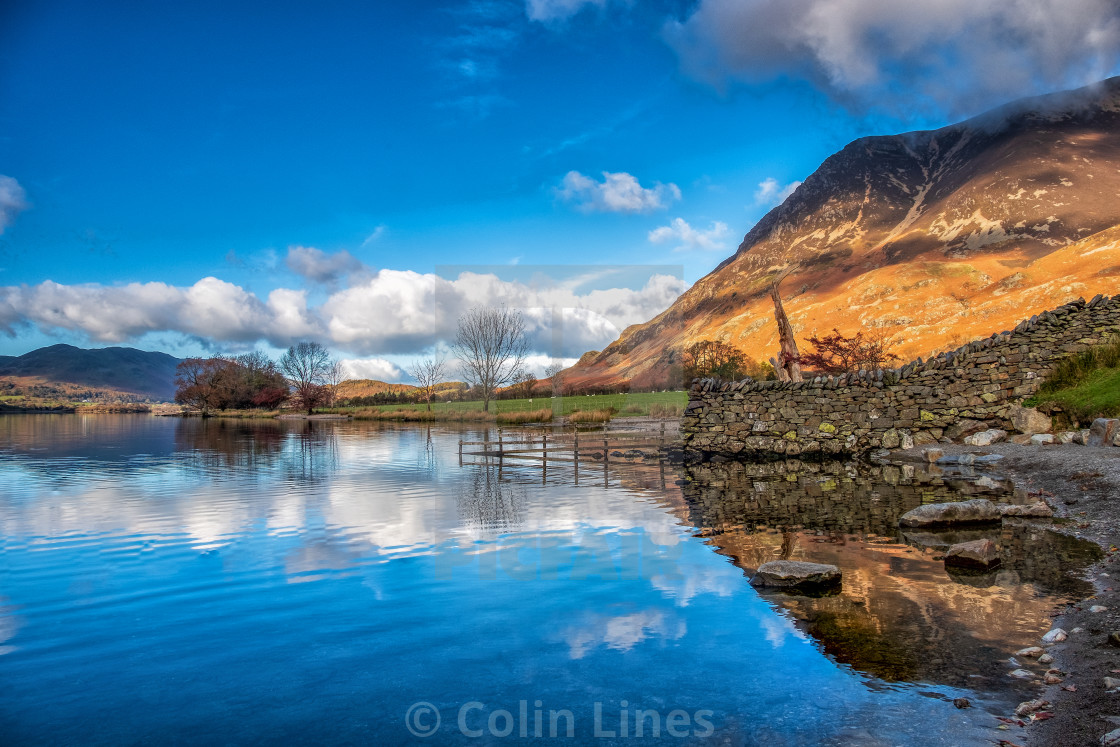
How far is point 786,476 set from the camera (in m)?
20.0

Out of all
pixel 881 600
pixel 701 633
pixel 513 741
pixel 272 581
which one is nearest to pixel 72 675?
pixel 272 581

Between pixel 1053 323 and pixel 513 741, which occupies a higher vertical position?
pixel 1053 323

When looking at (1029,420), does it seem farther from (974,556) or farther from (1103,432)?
(974,556)

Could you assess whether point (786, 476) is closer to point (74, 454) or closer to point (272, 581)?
point (272, 581)

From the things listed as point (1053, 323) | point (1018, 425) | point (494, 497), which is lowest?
point (494, 497)

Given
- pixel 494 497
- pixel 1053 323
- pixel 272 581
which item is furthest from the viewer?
pixel 1053 323

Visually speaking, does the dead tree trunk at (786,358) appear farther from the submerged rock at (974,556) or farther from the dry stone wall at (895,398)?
the submerged rock at (974,556)

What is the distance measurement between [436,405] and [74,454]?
4422cm

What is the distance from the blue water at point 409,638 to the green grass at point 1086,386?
533 inches

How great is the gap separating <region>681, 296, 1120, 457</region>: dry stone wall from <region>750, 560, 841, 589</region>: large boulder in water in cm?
1809

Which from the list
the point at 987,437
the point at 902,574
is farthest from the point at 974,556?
the point at 987,437

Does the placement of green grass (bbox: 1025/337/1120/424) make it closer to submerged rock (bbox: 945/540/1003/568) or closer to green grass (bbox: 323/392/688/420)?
submerged rock (bbox: 945/540/1003/568)

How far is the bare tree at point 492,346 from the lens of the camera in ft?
196

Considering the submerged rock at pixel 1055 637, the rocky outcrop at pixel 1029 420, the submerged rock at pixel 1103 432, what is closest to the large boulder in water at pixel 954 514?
the submerged rock at pixel 1055 637
